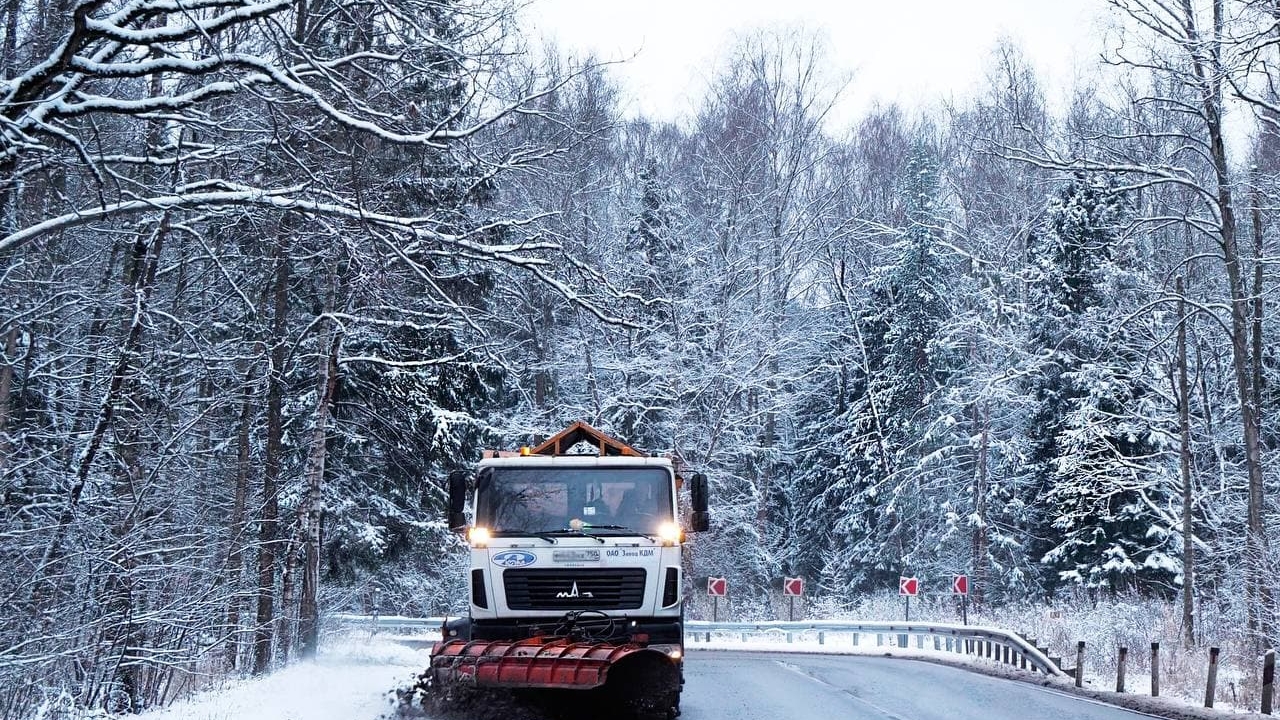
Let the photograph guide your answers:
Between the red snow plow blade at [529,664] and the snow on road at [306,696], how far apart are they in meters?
1.29

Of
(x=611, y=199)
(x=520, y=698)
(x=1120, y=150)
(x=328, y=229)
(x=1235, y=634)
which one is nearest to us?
(x=328, y=229)

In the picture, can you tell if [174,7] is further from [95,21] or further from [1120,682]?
[1120,682]

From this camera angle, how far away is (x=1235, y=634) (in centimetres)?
2377

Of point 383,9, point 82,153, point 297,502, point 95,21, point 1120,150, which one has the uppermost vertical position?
point 1120,150

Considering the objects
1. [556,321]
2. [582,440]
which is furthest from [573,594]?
[556,321]

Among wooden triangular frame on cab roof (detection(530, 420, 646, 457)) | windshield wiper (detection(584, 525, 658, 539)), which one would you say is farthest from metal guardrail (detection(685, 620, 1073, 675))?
windshield wiper (detection(584, 525, 658, 539))

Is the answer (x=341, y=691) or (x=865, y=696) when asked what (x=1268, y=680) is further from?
(x=341, y=691)

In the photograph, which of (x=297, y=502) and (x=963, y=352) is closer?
(x=297, y=502)

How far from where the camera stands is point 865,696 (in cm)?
1587

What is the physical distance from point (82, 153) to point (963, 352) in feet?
131

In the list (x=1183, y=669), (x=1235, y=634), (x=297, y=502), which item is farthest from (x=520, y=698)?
(x=1235, y=634)

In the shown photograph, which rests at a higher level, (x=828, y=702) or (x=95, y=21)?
(x=95, y=21)

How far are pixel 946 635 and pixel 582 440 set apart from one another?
562 inches

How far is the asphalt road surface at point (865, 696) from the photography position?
1352 centimetres
